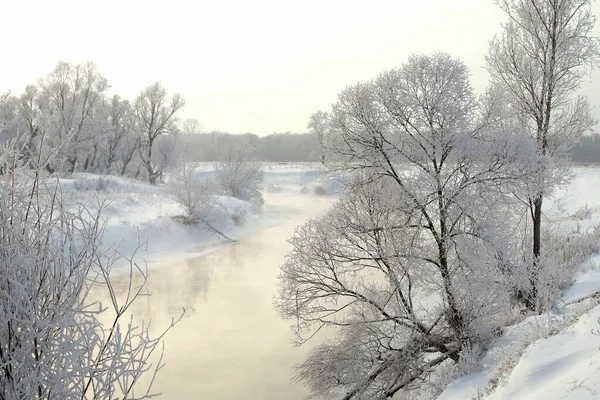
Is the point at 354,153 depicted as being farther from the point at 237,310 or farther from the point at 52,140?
the point at 52,140

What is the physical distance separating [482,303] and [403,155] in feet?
9.99

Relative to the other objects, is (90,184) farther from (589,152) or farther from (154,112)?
(589,152)

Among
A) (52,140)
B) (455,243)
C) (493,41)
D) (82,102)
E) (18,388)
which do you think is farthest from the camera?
(82,102)

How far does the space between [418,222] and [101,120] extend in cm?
3805

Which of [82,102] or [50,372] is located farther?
[82,102]

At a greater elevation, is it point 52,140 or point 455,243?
point 52,140

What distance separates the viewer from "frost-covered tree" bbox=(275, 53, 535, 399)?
825 cm

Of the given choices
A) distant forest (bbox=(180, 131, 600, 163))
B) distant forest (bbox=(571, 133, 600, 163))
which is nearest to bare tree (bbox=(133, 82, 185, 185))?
distant forest (bbox=(180, 131, 600, 163))

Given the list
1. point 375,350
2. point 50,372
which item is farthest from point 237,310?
point 50,372

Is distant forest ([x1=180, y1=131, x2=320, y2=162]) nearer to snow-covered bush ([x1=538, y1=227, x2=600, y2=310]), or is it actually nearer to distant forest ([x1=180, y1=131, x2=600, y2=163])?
distant forest ([x1=180, y1=131, x2=600, y2=163])

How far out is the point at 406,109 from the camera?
8.40 metres

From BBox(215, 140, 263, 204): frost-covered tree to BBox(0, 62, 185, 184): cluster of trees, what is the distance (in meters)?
7.49

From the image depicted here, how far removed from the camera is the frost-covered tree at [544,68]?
999cm

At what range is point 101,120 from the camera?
40344 millimetres
